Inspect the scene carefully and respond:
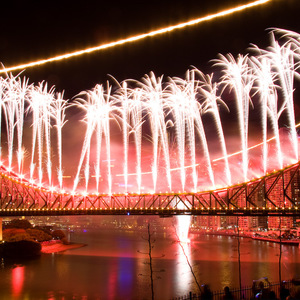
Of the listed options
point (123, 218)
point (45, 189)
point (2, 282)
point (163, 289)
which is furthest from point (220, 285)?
point (123, 218)

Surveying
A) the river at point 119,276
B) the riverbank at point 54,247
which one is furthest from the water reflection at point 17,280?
the riverbank at point 54,247

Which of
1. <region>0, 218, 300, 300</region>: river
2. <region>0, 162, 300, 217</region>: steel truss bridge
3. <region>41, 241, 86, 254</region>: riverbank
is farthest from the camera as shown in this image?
<region>41, 241, 86, 254</region>: riverbank

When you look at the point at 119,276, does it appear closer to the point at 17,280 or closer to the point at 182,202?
the point at 17,280

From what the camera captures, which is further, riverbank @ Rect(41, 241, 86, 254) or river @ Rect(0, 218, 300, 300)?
riverbank @ Rect(41, 241, 86, 254)

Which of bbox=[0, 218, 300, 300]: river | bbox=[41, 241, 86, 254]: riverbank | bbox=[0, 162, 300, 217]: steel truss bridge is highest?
bbox=[0, 162, 300, 217]: steel truss bridge

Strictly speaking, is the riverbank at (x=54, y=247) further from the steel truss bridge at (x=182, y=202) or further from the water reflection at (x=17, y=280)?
the water reflection at (x=17, y=280)

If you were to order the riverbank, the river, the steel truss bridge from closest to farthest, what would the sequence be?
1. the river
2. the steel truss bridge
3. the riverbank

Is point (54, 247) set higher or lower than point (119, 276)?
lower

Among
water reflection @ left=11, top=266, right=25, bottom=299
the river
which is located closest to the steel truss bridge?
the river

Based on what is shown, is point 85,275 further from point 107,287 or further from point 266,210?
point 266,210

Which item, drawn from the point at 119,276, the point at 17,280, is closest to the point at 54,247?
the point at 17,280

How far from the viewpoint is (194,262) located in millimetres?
A: 43719

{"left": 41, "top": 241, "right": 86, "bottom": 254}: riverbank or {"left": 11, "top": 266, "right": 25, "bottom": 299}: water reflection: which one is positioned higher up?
{"left": 11, "top": 266, "right": 25, "bottom": 299}: water reflection

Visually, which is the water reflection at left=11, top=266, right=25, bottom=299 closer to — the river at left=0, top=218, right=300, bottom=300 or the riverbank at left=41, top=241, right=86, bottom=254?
the river at left=0, top=218, right=300, bottom=300
